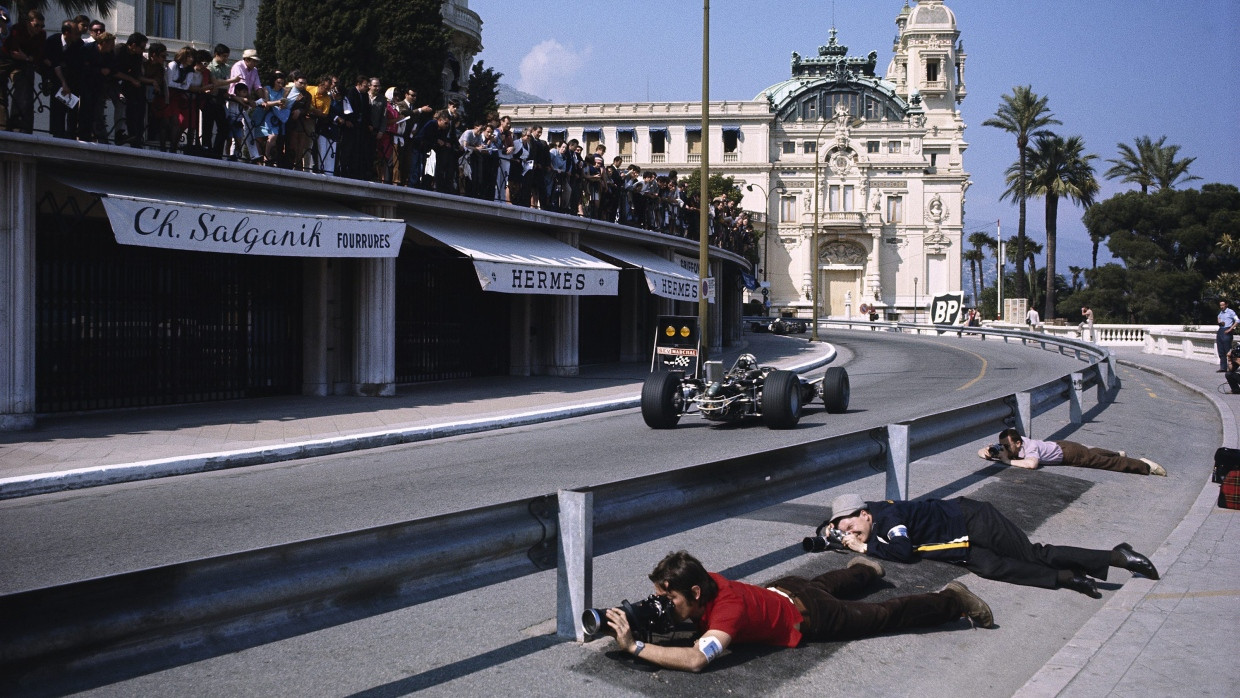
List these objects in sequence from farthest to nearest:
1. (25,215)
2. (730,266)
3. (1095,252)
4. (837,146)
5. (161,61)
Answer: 1. (837,146)
2. (1095,252)
3. (730,266)
4. (161,61)
5. (25,215)

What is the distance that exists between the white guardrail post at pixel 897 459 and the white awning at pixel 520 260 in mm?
11179

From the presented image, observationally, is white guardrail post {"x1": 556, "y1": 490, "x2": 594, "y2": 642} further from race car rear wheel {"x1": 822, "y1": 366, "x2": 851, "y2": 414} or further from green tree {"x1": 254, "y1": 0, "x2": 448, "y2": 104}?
green tree {"x1": 254, "y1": 0, "x2": 448, "y2": 104}

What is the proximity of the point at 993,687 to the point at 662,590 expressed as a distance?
1.61m

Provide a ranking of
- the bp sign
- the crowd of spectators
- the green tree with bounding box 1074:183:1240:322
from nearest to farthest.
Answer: the crowd of spectators → the bp sign → the green tree with bounding box 1074:183:1240:322

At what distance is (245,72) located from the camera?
15867 mm

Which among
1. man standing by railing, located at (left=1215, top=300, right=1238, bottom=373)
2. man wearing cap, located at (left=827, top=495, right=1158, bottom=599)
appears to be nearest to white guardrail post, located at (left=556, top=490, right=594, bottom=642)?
man wearing cap, located at (left=827, top=495, right=1158, bottom=599)

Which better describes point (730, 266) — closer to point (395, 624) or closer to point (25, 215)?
point (25, 215)

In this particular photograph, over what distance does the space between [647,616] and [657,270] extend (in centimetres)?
2105

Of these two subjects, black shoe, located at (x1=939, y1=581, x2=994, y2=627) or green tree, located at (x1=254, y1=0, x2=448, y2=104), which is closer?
black shoe, located at (x1=939, y1=581, x2=994, y2=627)

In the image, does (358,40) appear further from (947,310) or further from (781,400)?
Result: (947,310)

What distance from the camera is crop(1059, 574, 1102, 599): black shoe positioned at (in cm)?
632

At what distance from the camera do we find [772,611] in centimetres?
503

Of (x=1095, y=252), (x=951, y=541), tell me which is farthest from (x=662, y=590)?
(x=1095, y=252)

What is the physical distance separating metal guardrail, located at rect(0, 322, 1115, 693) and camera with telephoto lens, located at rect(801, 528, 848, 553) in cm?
49
